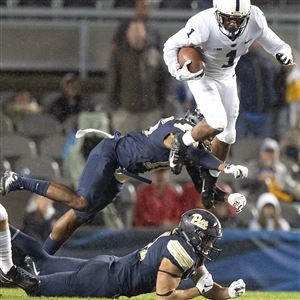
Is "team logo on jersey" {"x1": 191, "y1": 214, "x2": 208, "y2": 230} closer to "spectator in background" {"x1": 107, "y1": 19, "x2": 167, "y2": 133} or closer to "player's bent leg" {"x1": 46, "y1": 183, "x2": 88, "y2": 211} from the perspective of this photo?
"player's bent leg" {"x1": 46, "y1": 183, "x2": 88, "y2": 211}

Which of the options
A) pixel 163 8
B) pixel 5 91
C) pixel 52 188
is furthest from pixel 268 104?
pixel 52 188

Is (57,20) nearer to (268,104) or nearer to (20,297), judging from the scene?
(268,104)

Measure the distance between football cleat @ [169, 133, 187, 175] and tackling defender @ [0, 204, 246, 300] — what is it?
0.51 m

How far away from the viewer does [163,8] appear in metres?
17.0

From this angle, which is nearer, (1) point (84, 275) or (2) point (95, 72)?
(1) point (84, 275)

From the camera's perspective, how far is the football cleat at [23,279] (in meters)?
12.5

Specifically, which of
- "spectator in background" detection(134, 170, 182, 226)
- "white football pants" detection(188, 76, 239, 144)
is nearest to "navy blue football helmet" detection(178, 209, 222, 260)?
"white football pants" detection(188, 76, 239, 144)

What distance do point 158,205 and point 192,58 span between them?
11.0ft

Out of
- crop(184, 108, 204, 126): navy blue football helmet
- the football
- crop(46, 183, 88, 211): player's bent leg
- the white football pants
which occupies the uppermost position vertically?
the football

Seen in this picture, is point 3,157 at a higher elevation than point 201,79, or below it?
below

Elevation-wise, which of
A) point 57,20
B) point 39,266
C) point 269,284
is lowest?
point 269,284

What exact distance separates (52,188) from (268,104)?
13.1 feet

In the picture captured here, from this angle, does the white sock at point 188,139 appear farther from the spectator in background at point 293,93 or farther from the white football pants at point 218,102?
the spectator in background at point 293,93

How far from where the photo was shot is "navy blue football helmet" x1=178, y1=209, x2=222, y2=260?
12.0 metres
